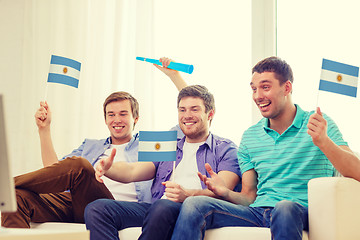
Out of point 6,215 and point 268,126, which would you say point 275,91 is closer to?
point 268,126

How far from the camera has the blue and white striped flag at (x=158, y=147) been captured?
86.3 inches

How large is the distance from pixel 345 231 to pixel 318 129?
0.39m

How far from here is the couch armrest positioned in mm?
1688

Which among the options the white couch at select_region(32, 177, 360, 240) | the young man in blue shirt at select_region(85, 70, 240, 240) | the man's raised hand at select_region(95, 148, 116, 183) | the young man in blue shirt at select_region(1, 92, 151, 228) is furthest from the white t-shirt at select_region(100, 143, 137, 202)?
the white couch at select_region(32, 177, 360, 240)

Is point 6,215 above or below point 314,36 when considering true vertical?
below

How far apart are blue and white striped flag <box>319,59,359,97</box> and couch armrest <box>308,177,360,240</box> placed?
16.3 inches

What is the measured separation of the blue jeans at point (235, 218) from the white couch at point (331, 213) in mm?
60

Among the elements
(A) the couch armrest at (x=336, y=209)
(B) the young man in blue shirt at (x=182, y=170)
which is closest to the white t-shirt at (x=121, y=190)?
(B) the young man in blue shirt at (x=182, y=170)

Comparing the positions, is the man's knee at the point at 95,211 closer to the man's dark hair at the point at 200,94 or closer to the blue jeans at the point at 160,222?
the blue jeans at the point at 160,222

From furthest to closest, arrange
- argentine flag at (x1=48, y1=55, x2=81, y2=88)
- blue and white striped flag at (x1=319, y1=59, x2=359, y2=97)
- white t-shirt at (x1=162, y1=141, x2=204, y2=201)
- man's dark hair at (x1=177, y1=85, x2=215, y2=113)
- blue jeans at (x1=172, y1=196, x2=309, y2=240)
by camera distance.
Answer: argentine flag at (x1=48, y1=55, x2=81, y2=88)
man's dark hair at (x1=177, y1=85, x2=215, y2=113)
white t-shirt at (x1=162, y1=141, x2=204, y2=201)
blue and white striped flag at (x1=319, y1=59, x2=359, y2=97)
blue jeans at (x1=172, y1=196, x2=309, y2=240)

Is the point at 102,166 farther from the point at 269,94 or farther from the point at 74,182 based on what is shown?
the point at 269,94

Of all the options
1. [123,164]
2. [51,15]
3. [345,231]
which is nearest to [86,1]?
[51,15]

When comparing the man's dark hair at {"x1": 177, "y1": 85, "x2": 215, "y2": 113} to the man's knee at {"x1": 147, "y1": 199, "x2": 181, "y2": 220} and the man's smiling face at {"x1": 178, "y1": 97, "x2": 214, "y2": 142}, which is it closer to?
the man's smiling face at {"x1": 178, "y1": 97, "x2": 214, "y2": 142}

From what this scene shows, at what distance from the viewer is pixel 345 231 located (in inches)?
66.6
